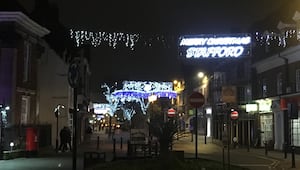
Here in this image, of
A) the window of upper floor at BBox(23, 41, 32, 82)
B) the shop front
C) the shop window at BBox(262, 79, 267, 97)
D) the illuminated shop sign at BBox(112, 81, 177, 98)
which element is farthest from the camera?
the illuminated shop sign at BBox(112, 81, 177, 98)

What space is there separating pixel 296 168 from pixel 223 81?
39.3 m

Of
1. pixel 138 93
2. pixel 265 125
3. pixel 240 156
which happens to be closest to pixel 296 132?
pixel 240 156

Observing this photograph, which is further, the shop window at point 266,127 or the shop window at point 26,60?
the shop window at point 266,127

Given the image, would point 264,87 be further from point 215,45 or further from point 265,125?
point 215,45

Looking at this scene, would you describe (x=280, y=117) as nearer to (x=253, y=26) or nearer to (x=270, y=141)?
(x=270, y=141)

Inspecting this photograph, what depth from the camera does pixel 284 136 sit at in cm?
3919

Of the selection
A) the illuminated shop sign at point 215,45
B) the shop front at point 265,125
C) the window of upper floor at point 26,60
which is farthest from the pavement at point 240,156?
the window of upper floor at point 26,60

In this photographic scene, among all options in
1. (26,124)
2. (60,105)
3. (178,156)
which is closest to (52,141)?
(60,105)

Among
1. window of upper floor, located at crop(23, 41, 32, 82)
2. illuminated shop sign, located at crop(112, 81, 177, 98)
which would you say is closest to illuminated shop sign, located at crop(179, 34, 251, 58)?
window of upper floor, located at crop(23, 41, 32, 82)

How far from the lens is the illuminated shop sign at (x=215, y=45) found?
42.7 meters

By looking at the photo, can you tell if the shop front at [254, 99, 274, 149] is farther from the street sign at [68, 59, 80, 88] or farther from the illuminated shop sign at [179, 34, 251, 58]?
the street sign at [68, 59, 80, 88]

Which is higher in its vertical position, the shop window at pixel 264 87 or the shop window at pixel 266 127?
the shop window at pixel 264 87

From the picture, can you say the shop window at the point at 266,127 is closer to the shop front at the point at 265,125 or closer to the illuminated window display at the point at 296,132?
the shop front at the point at 265,125

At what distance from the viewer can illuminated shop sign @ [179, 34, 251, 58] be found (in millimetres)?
42656
